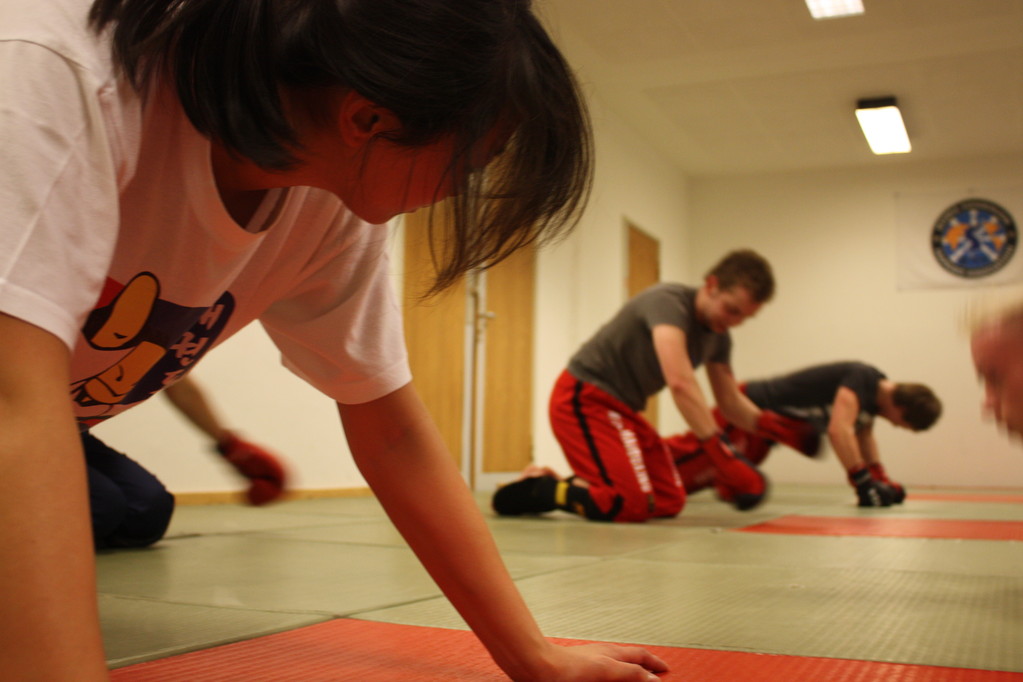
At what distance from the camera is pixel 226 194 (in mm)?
→ 796

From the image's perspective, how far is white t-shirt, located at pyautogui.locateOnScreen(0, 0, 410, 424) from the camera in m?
0.51

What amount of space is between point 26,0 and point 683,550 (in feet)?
7.66

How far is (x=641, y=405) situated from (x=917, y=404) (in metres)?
1.85

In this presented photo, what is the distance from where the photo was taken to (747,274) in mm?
3666

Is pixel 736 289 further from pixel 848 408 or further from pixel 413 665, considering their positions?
pixel 413 665

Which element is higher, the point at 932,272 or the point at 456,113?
the point at 932,272

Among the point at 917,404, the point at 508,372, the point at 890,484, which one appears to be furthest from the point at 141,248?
the point at 508,372

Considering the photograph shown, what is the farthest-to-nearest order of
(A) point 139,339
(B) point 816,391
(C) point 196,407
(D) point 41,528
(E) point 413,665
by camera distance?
(B) point 816,391
(C) point 196,407
(E) point 413,665
(A) point 139,339
(D) point 41,528

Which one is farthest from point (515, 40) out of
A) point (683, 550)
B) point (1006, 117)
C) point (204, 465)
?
point (1006, 117)

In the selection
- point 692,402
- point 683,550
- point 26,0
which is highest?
point 26,0

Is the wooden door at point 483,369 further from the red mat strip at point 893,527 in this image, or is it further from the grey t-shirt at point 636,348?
the red mat strip at point 893,527

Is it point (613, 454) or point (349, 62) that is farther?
point (613, 454)

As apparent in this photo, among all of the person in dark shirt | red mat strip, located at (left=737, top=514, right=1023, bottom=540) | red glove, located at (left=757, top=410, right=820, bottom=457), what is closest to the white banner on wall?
the person in dark shirt

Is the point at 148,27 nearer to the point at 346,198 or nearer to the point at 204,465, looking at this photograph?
the point at 346,198
